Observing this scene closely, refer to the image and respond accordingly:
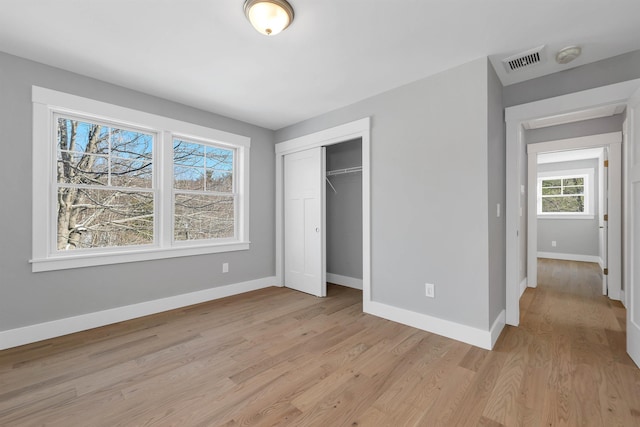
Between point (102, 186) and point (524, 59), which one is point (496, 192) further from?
point (102, 186)

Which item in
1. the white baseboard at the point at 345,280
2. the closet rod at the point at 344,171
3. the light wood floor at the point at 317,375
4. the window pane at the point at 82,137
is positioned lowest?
the light wood floor at the point at 317,375

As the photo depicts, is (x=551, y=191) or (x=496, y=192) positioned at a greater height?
(x=551, y=191)

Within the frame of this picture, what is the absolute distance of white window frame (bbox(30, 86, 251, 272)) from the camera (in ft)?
7.90

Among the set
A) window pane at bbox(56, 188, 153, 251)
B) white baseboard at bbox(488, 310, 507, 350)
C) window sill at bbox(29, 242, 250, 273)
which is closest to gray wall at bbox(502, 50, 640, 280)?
white baseboard at bbox(488, 310, 507, 350)

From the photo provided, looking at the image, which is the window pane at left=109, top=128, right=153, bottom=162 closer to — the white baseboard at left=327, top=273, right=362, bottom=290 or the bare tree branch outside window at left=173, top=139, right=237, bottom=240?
the bare tree branch outside window at left=173, top=139, right=237, bottom=240

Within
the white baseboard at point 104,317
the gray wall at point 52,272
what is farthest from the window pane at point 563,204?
the gray wall at point 52,272

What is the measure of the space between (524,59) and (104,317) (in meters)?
4.54

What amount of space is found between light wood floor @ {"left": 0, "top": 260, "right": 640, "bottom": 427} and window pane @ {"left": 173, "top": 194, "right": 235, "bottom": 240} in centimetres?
106

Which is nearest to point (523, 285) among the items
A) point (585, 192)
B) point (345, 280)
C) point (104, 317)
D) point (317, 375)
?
point (345, 280)

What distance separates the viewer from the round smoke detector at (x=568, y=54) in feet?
7.05

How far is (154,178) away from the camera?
317cm

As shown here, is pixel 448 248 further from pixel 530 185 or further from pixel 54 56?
pixel 54 56

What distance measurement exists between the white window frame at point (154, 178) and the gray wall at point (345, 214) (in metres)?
1.39

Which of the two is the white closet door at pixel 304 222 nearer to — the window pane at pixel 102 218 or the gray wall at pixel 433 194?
the gray wall at pixel 433 194
